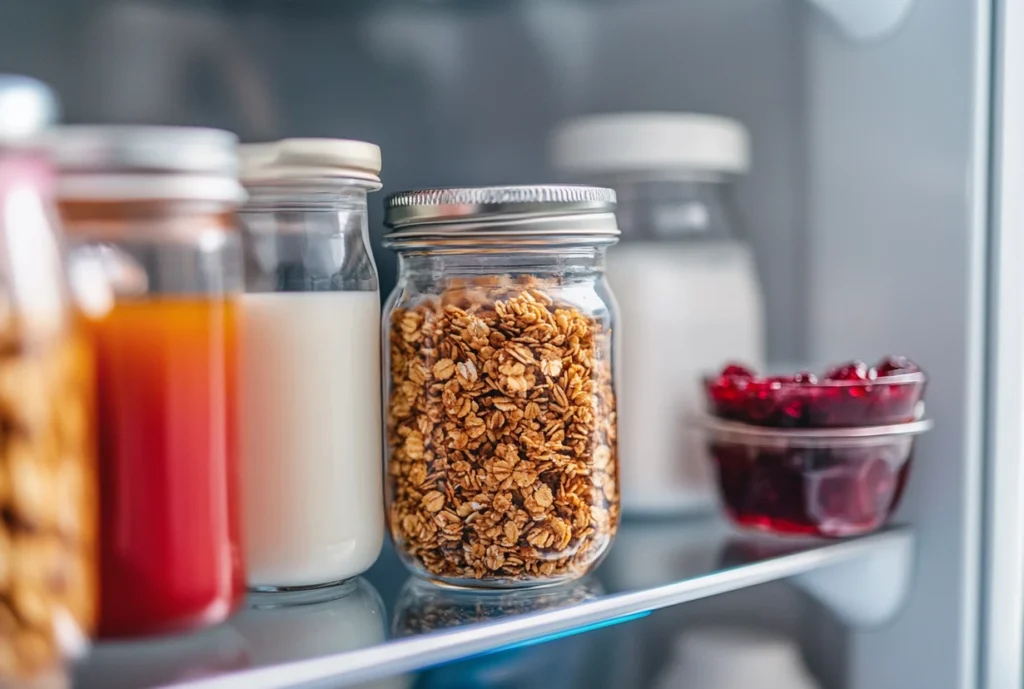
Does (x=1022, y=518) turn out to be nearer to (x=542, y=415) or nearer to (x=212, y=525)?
(x=542, y=415)

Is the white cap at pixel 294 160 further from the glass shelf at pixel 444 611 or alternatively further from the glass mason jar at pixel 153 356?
the glass shelf at pixel 444 611

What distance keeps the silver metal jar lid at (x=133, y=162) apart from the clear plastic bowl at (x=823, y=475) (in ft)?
1.59

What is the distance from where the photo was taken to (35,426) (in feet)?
1.47

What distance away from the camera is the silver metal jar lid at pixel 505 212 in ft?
2.07

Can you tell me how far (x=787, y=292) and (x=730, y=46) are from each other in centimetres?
26

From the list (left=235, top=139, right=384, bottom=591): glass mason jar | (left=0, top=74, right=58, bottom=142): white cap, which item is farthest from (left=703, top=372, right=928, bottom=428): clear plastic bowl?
(left=0, top=74, right=58, bottom=142): white cap

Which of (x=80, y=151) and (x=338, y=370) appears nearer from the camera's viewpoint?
(x=80, y=151)

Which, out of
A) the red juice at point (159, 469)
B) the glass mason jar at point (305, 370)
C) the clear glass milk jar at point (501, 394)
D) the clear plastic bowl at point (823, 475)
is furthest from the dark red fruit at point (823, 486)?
the red juice at point (159, 469)

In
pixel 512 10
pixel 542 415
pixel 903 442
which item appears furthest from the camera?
pixel 512 10

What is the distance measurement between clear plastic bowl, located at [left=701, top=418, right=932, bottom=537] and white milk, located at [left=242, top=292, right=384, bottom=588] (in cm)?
34

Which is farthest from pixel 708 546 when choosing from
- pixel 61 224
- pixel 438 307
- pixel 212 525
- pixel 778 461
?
pixel 61 224

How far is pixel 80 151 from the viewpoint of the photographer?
0.49 meters

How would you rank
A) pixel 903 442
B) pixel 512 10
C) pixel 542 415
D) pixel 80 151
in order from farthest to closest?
pixel 512 10 < pixel 903 442 < pixel 542 415 < pixel 80 151

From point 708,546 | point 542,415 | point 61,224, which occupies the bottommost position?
point 708,546
